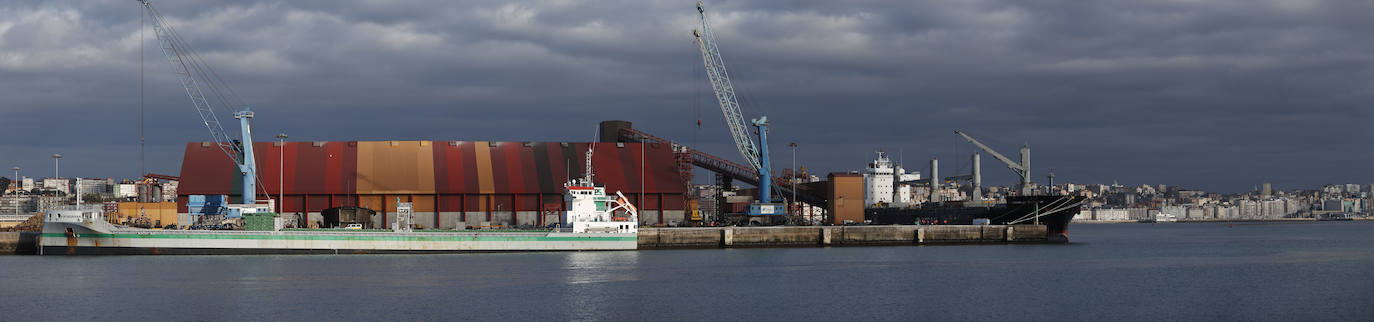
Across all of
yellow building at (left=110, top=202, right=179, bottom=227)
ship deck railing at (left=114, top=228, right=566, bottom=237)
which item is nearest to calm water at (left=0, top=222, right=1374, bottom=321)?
ship deck railing at (left=114, top=228, right=566, bottom=237)

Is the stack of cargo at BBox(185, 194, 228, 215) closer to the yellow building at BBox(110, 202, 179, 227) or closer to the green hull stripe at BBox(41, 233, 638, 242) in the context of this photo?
the green hull stripe at BBox(41, 233, 638, 242)

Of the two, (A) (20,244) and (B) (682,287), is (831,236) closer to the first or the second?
(B) (682,287)

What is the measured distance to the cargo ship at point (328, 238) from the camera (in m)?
73.4

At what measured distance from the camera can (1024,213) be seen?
325 ft

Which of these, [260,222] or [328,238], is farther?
[260,222]

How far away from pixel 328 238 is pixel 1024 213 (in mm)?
61567

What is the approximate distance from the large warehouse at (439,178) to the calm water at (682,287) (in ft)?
61.6

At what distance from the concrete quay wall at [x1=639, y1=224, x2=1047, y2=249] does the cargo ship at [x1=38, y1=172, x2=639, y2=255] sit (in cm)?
647

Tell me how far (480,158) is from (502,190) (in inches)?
226

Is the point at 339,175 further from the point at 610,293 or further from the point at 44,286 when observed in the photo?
the point at 610,293

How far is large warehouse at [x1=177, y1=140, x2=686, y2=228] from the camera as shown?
93375mm

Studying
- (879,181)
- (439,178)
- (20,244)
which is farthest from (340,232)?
(879,181)

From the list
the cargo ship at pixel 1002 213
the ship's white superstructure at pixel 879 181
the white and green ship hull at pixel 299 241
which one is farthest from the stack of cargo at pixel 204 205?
the ship's white superstructure at pixel 879 181

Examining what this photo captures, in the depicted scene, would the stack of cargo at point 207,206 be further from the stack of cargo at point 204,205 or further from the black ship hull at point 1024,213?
the black ship hull at point 1024,213
